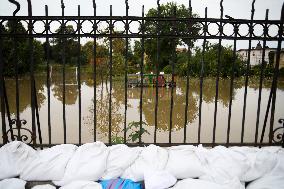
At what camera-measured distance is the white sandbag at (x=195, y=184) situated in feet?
7.80

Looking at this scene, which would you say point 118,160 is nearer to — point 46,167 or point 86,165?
point 86,165

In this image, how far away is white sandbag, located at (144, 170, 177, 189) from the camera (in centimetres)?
235

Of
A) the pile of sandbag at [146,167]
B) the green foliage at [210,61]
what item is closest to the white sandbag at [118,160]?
the pile of sandbag at [146,167]

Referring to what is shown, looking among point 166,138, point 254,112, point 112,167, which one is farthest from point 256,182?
point 254,112

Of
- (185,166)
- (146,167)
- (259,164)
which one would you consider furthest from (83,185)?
(259,164)

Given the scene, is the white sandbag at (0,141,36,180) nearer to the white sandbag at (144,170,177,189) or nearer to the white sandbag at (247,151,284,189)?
the white sandbag at (144,170,177,189)

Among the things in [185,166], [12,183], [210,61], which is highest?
[210,61]

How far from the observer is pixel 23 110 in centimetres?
1082

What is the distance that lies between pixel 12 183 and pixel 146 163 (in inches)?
50.1

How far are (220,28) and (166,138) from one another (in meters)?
4.71

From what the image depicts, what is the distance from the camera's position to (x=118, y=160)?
2.71 m

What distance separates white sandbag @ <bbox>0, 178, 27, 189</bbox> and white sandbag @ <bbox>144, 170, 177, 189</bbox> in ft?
3.79

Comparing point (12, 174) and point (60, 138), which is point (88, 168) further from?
point (60, 138)

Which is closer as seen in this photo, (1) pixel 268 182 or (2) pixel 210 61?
(1) pixel 268 182
